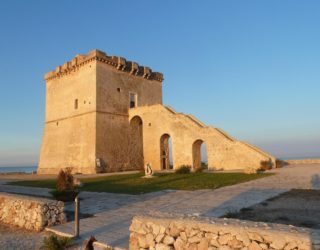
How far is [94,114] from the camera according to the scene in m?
25.6

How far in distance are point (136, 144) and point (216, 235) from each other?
2571 centimetres

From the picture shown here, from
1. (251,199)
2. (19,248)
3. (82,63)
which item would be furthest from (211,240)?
(82,63)

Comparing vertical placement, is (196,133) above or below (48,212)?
above

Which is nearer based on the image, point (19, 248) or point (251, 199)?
point (19, 248)

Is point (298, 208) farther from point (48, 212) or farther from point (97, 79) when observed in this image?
point (97, 79)

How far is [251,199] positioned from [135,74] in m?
23.0

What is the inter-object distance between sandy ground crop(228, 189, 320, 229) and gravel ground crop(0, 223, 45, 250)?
14.7 feet

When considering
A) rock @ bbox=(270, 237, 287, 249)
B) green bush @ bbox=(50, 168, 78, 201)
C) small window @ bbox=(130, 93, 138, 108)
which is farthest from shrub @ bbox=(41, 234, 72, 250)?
small window @ bbox=(130, 93, 138, 108)

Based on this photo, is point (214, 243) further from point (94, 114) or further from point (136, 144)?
point (136, 144)

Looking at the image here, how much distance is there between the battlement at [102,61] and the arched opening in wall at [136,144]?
16.7 ft

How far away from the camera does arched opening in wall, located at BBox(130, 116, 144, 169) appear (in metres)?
28.6

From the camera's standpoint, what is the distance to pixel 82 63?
27.2 metres

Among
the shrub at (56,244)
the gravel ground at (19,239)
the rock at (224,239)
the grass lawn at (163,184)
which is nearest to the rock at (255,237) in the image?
the rock at (224,239)

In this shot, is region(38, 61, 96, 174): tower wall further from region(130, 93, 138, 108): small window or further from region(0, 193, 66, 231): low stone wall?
region(0, 193, 66, 231): low stone wall
